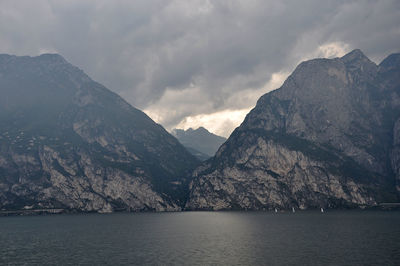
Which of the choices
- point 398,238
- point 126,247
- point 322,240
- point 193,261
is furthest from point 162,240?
point 398,238

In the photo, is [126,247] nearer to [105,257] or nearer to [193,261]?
[105,257]

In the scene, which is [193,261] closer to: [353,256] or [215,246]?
[215,246]

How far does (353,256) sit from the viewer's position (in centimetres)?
8825

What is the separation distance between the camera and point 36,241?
133875 millimetres

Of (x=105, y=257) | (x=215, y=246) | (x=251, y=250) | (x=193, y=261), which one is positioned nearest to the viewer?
(x=193, y=261)

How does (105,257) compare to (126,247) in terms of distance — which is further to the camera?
(126,247)

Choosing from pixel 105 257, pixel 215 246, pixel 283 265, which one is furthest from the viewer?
pixel 215 246

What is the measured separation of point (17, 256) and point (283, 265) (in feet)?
253

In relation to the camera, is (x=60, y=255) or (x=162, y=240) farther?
(x=162, y=240)

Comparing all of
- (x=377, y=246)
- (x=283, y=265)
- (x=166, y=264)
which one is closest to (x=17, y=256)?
(x=166, y=264)

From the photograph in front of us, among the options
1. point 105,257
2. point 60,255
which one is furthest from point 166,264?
point 60,255

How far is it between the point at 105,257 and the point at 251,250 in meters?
43.8

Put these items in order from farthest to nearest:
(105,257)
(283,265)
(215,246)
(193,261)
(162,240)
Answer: (162,240), (215,246), (105,257), (193,261), (283,265)

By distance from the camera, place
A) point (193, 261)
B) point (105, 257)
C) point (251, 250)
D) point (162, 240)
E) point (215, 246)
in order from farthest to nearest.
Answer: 1. point (162, 240)
2. point (215, 246)
3. point (251, 250)
4. point (105, 257)
5. point (193, 261)
